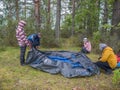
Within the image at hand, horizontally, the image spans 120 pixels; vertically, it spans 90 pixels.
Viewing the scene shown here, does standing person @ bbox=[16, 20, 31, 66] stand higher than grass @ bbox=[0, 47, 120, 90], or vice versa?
standing person @ bbox=[16, 20, 31, 66]

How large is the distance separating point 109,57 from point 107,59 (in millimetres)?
102

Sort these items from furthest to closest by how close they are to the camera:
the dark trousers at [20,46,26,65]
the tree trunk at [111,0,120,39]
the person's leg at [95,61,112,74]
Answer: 1. the tree trunk at [111,0,120,39]
2. the dark trousers at [20,46,26,65]
3. the person's leg at [95,61,112,74]

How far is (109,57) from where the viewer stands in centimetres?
980

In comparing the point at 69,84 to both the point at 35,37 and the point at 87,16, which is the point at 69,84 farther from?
the point at 87,16

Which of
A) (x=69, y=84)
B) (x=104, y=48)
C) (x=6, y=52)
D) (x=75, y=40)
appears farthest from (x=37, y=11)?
(x=69, y=84)

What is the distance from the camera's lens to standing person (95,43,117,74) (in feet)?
31.9

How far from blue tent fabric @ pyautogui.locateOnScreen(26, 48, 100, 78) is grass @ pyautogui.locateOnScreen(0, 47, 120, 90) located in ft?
0.59

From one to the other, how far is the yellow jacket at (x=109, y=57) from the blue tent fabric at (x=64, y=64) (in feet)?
1.55

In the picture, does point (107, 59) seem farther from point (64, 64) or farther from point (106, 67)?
point (64, 64)

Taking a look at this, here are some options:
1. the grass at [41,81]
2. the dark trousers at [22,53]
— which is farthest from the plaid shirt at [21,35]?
the grass at [41,81]

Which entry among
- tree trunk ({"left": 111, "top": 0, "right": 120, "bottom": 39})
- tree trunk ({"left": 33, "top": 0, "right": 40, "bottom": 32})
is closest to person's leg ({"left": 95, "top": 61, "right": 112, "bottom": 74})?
tree trunk ({"left": 33, "top": 0, "right": 40, "bottom": 32})

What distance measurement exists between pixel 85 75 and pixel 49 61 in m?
1.38

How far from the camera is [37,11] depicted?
46.9 ft

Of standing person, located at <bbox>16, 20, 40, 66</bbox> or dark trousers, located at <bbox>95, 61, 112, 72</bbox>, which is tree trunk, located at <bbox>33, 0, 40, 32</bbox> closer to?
standing person, located at <bbox>16, 20, 40, 66</bbox>
